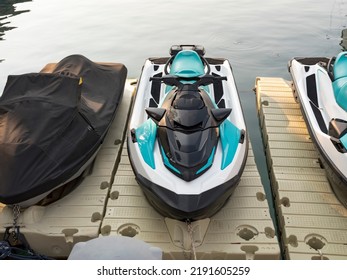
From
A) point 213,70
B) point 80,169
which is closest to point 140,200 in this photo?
point 80,169

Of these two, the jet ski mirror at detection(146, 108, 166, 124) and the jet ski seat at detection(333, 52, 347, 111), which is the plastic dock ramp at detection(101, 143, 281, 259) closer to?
the jet ski mirror at detection(146, 108, 166, 124)

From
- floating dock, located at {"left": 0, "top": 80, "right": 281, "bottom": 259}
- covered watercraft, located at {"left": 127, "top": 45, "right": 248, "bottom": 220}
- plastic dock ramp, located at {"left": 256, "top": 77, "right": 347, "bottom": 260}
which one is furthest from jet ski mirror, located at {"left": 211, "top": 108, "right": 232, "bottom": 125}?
plastic dock ramp, located at {"left": 256, "top": 77, "right": 347, "bottom": 260}

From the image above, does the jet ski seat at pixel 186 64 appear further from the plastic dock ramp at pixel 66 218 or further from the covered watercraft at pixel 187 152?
the plastic dock ramp at pixel 66 218

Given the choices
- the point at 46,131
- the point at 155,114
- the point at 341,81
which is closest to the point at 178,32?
the point at 341,81

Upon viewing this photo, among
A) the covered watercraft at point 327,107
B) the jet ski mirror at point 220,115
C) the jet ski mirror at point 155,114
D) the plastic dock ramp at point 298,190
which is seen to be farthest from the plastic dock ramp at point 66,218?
the covered watercraft at point 327,107

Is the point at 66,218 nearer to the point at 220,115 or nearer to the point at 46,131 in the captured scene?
the point at 46,131

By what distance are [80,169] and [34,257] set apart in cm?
107

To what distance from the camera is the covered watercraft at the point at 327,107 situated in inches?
155

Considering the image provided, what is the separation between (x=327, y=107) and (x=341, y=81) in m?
0.48

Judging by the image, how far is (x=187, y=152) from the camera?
12.3ft

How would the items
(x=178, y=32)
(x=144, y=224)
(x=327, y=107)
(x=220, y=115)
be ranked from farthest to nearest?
(x=178, y=32) → (x=327, y=107) → (x=220, y=115) → (x=144, y=224)

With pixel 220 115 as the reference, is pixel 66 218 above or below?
below

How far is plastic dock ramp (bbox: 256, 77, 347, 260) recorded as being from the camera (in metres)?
3.56

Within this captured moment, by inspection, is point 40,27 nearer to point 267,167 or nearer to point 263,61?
point 263,61
